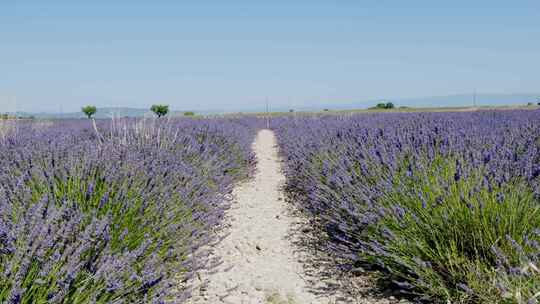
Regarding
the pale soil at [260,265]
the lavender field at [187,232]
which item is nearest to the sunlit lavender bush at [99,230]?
the lavender field at [187,232]

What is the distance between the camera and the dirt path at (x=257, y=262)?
2482 mm

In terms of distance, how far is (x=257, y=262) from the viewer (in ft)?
10.1

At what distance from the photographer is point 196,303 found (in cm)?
236

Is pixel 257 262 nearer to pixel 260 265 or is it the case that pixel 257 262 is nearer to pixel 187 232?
pixel 260 265

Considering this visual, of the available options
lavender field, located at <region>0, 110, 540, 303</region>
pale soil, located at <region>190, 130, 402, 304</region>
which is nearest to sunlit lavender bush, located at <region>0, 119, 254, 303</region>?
lavender field, located at <region>0, 110, 540, 303</region>

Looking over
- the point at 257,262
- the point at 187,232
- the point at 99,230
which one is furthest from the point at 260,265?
the point at 99,230

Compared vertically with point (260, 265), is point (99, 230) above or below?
above

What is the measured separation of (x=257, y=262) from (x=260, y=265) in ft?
0.20

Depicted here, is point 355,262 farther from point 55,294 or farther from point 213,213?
point 55,294

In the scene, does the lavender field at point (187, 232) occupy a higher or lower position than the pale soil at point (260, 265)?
higher

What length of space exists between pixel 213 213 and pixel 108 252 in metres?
1.36

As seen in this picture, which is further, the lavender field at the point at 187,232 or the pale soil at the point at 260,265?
the pale soil at the point at 260,265

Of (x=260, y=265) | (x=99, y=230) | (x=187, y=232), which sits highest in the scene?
(x=99, y=230)

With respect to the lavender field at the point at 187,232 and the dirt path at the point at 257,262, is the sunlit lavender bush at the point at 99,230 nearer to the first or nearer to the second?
the lavender field at the point at 187,232
